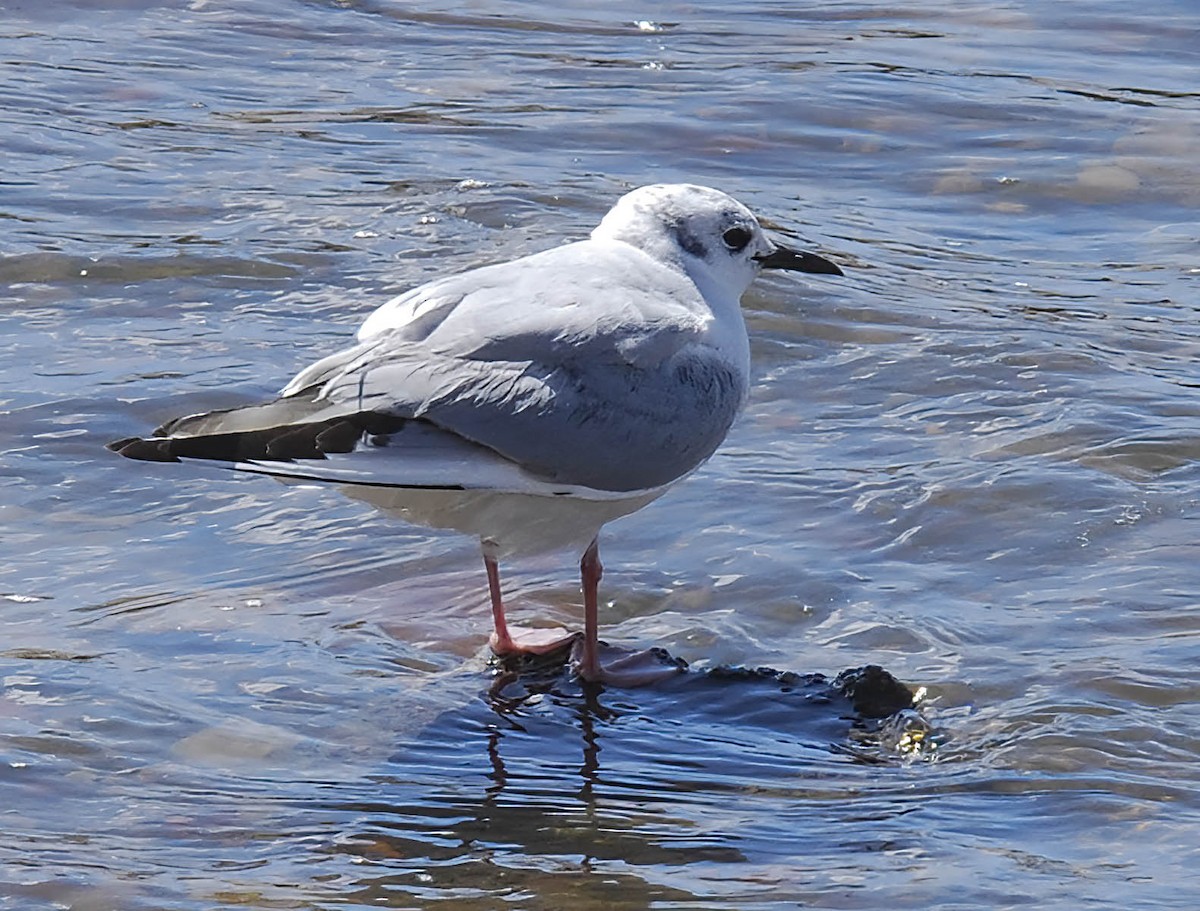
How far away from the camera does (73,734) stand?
4660 mm

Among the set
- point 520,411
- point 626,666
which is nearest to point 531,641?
point 626,666

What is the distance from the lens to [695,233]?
5.58 meters

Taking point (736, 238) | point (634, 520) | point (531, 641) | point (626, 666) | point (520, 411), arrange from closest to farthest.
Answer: point (520, 411)
point (626, 666)
point (531, 641)
point (736, 238)
point (634, 520)

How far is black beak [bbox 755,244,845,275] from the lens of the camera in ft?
18.7

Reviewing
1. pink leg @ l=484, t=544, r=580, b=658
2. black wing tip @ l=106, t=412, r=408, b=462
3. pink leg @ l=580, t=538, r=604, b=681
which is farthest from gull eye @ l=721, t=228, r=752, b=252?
black wing tip @ l=106, t=412, r=408, b=462

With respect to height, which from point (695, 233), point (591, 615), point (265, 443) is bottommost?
point (591, 615)

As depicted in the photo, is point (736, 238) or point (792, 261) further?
point (792, 261)

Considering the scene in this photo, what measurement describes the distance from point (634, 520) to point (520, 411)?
151 cm

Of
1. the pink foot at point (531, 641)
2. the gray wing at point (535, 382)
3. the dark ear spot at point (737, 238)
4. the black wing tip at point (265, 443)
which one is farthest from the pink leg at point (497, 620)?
the dark ear spot at point (737, 238)

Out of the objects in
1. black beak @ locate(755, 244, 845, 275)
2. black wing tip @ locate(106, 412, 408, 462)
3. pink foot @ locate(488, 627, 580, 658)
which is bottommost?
pink foot @ locate(488, 627, 580, 658)

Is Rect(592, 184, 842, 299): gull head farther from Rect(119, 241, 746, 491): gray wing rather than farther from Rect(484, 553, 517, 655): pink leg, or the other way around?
Rect(484, 553, 517, 655): pink leg

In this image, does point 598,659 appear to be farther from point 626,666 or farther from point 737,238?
point 737,238

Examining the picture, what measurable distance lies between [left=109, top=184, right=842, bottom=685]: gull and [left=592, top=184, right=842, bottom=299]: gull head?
11 cm

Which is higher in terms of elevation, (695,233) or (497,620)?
(695,233)
